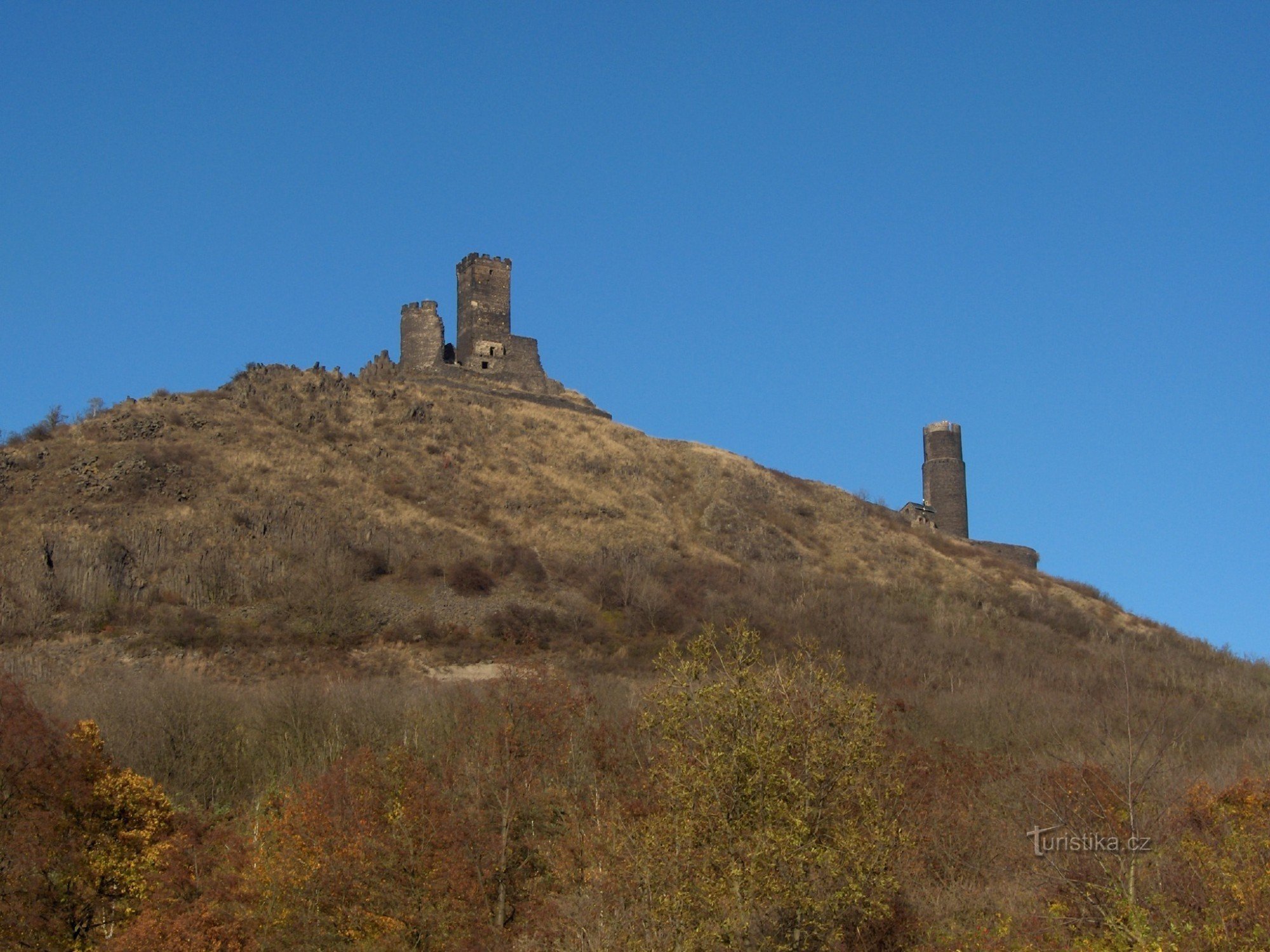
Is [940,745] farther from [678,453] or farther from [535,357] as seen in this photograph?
[535,357]

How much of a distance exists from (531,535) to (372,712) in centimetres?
1935

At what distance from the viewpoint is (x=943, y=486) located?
76.5 metres

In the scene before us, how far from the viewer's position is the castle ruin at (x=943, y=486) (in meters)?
74.6

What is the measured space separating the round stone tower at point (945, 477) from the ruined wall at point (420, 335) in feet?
91.4

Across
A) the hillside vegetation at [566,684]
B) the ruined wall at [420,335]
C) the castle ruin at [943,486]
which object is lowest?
→ the hillside vegetation at [566,684]

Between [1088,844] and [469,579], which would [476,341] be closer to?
[469,579]

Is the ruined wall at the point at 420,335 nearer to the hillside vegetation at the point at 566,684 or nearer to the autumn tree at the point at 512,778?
the hillside vegetation at the point at 566,684

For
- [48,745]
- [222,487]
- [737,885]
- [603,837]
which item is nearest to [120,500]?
[222,487]

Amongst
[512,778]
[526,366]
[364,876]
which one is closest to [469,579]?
[512,778]

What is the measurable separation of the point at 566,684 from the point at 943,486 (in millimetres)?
47520

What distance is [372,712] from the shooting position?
33.7 meters

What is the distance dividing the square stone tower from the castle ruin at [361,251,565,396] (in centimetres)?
3

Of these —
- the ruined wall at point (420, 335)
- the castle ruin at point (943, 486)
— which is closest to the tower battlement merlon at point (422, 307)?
the ruined wall at point (420, 335)

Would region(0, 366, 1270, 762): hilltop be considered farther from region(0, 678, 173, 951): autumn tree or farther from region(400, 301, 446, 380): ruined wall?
region(0, 678, 173, 951): autumn tree
